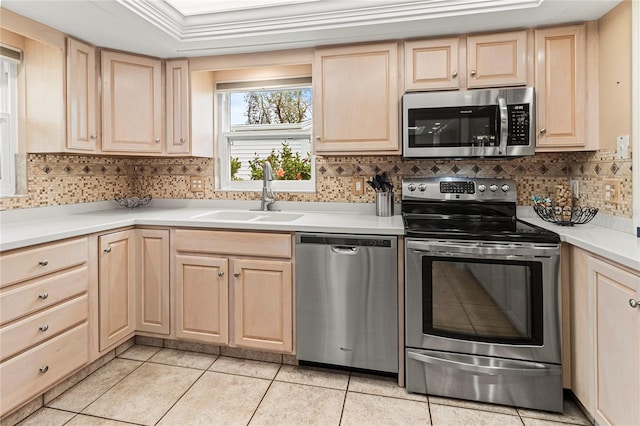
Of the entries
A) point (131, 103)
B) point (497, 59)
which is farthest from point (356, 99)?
point (131, 103)

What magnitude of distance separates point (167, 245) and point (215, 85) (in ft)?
4.81

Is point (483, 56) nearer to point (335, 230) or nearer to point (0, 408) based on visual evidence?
point (335, 230)

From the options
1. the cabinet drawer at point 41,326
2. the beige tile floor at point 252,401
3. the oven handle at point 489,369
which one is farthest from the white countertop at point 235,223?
the beige tile floor at point 252,401

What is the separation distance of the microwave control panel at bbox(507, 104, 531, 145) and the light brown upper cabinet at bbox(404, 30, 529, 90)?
0.18 meters

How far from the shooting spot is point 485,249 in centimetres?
186

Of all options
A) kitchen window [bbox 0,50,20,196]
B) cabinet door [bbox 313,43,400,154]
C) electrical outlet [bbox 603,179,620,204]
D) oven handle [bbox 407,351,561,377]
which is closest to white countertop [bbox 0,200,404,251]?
kitchen window [bbox 0,50,20,196]

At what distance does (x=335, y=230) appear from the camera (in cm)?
209

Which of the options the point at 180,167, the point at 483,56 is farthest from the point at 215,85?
the point at 483,56

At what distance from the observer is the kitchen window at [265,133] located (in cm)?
299

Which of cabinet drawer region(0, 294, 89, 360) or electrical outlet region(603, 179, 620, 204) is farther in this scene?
electrical outlet region(603, 179, 620, 204)

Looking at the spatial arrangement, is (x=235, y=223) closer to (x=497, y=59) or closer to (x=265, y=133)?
(x=265, y=133)

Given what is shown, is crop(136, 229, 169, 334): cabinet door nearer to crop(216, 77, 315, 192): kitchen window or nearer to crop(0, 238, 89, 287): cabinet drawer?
crop(0, 238, 89, 287): cabinet drawer

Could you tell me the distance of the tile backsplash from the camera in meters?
2.21

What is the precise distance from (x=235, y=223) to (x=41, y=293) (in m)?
1.00
